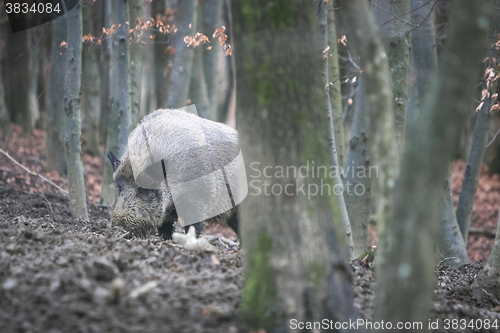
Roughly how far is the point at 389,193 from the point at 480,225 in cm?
1069

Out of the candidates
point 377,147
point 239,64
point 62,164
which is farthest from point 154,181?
point 62,164

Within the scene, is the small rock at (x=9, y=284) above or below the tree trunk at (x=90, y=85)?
below

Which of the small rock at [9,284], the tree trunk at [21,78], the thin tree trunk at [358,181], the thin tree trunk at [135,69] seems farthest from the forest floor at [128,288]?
the tree trunk at [21,78]

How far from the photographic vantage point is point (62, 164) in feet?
36.4

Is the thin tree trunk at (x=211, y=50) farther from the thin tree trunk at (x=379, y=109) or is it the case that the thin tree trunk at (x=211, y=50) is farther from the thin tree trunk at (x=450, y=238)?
the thin tree trunk at (x=379, y=109)

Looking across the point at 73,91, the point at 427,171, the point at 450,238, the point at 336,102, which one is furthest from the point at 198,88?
the point at 427,171

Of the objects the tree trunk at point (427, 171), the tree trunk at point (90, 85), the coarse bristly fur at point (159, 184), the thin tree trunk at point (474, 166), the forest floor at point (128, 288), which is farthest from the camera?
the tree trunk at point (90, 85)

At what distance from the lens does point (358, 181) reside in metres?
7.12

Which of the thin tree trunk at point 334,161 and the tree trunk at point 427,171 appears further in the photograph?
the thin tree trunk at point 334,161

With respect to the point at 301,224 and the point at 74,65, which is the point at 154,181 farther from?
the point at 301,224

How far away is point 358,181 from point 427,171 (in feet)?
16.2

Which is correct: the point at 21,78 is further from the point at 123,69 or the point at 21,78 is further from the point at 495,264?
the point at 495,264

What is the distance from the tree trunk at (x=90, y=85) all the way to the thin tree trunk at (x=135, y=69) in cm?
199

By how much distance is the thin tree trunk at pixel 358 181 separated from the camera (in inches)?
281
